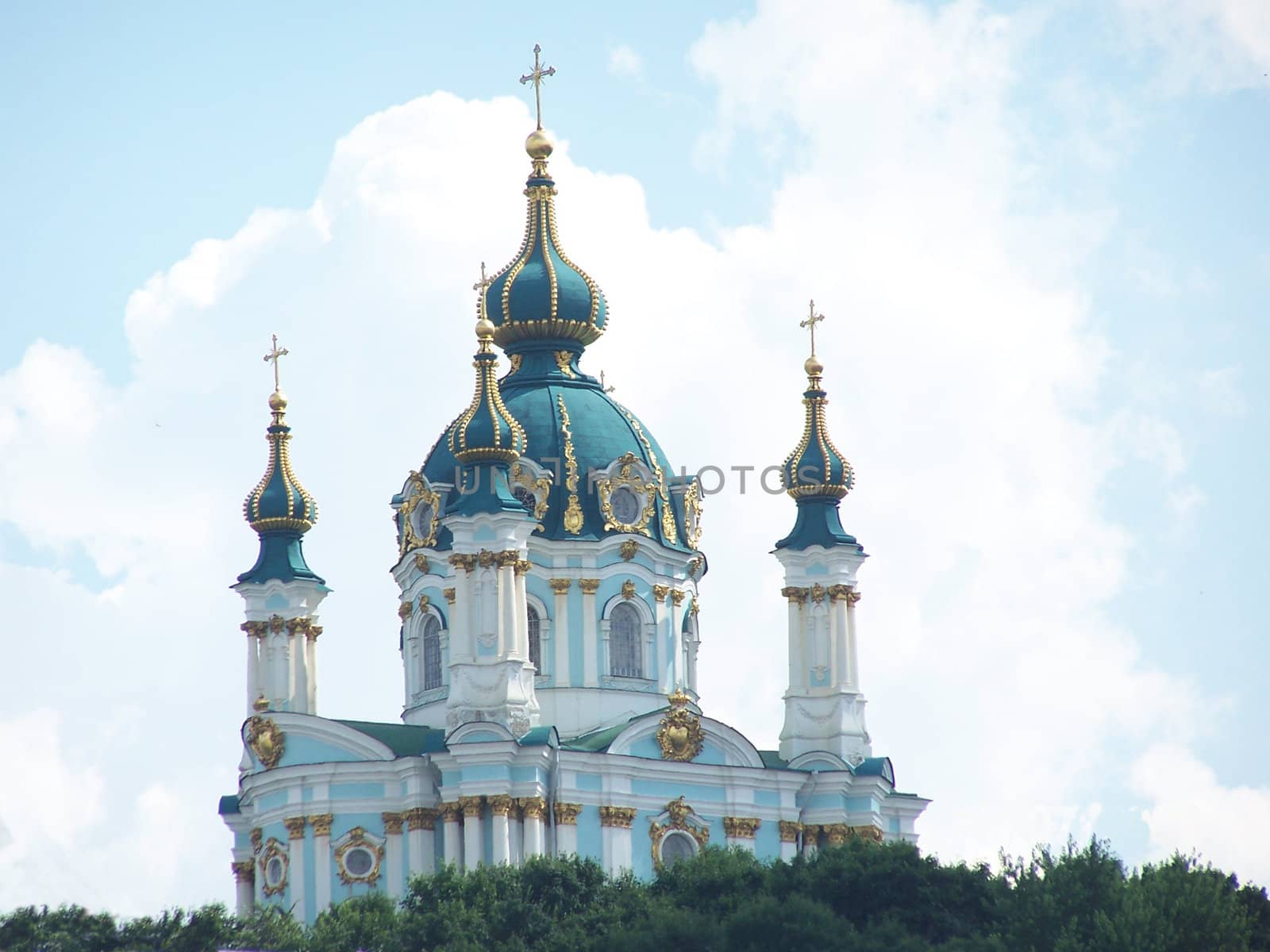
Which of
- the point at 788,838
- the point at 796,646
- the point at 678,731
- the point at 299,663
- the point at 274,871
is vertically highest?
the point at 796,646

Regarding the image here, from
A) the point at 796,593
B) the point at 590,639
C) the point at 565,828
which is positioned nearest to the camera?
the point at 565,828

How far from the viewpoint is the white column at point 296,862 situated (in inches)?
2240

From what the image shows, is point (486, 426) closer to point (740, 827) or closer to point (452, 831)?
point (452, 831)

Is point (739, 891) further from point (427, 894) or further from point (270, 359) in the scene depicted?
point (270, 359)

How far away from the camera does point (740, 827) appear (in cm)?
5819

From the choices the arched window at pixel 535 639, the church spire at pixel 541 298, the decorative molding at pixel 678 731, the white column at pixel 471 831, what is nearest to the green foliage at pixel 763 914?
the white column at pixel 471 831

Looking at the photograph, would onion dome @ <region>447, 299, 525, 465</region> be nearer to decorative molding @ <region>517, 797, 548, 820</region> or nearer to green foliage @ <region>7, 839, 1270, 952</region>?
decorative molding @ <region>517, 797, 548, 820</region>

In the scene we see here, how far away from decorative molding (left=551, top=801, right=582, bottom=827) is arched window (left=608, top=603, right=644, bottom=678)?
397 cm

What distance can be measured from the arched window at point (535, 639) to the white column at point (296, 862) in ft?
16.7

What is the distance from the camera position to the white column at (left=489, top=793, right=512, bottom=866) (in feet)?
182

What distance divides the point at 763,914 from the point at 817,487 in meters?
14.5

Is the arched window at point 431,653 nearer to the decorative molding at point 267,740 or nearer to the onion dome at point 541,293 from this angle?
the decorative molding at point 267,740

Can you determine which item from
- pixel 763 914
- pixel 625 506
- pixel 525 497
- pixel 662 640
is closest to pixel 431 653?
pixel 525 497

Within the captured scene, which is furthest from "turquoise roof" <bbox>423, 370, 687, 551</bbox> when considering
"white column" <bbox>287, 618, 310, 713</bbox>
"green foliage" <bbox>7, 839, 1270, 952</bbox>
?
"green foliage" <bbox>7, 839, 1270, 952</bbox>
